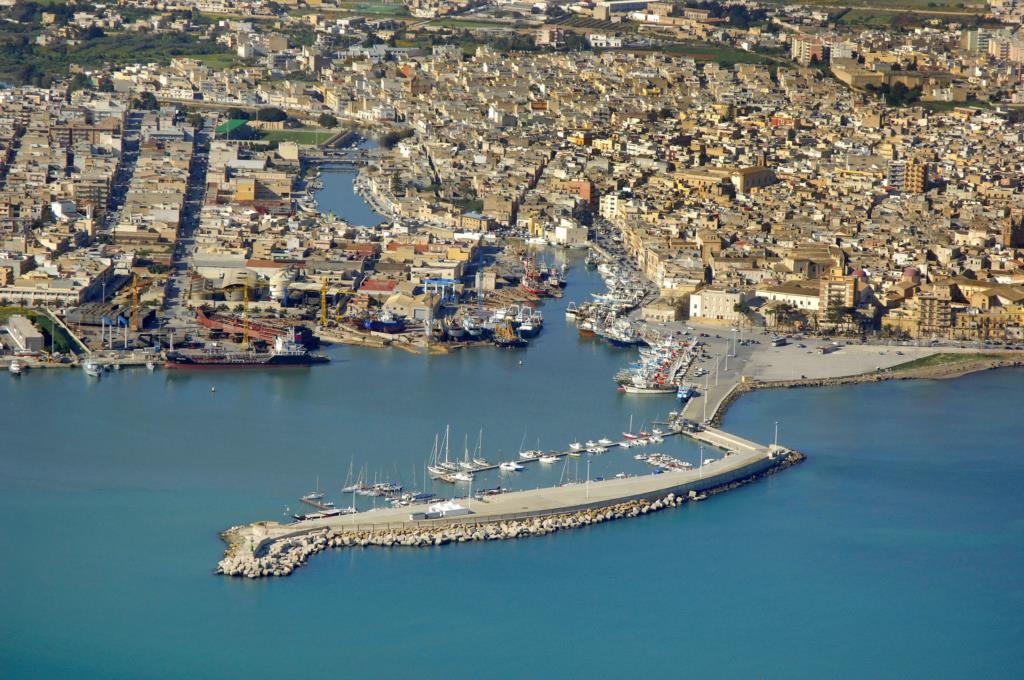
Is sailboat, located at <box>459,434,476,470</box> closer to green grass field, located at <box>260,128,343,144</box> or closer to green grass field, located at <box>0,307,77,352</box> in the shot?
green grass field, located at <box>0,307,77,352</box>

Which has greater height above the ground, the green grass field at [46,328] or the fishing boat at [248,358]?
the green grass field at [46,328]

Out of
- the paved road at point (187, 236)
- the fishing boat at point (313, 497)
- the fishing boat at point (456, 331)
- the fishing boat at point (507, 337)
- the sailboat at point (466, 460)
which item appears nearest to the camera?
the fishing boat at point (313, 497)

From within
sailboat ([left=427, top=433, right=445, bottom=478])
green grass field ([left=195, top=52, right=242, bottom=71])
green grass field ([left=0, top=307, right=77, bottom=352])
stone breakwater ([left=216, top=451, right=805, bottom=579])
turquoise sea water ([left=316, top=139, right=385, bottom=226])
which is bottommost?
stone breakwater ([left=216, top=451, right=805, bottom=579])

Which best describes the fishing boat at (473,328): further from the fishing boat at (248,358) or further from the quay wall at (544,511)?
the quay wall at (544,511)

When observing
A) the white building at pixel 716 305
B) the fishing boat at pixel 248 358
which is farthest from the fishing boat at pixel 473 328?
the white building at pixel 716 305

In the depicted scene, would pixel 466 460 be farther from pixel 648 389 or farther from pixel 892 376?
pixel 892 376

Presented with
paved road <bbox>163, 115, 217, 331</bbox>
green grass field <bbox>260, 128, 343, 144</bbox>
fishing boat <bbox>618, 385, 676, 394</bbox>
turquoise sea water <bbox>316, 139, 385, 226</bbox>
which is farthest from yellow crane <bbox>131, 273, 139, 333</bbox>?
green grass field <bbox>260, 128, 343, 144</bbox>

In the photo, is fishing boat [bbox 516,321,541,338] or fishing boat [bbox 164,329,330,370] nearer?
fishing boat [bbox 164,329,330,370]

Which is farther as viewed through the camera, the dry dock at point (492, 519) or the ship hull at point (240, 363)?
the ship hull at point (240, 363)
